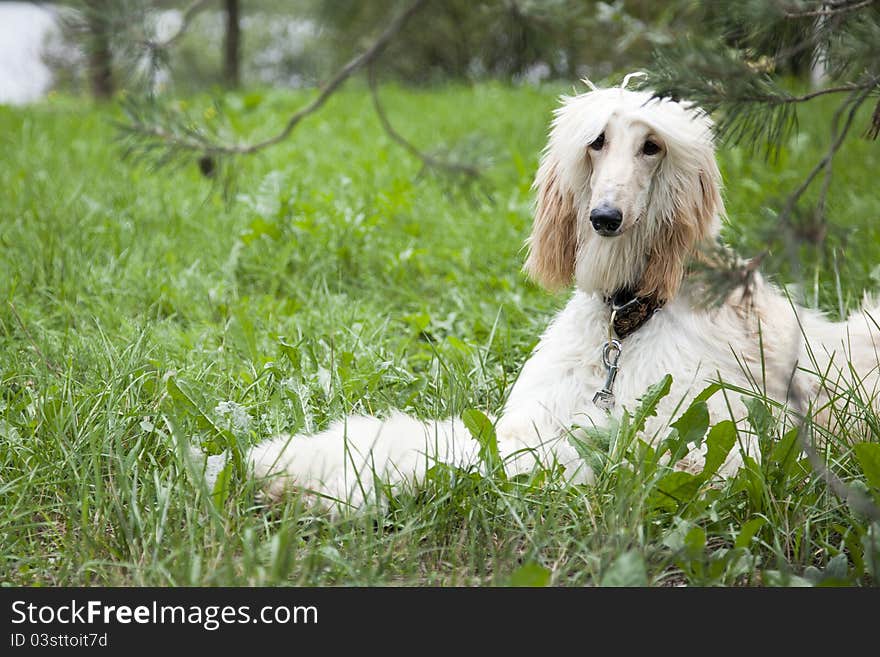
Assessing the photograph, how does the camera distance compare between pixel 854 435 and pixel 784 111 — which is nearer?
pixel 784 111

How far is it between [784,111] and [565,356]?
1.10 metres

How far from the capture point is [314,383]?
317cm

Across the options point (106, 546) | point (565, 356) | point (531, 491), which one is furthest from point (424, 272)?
point (106, 546)

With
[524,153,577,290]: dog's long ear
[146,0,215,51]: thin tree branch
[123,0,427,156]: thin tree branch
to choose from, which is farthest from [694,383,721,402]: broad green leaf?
[146,0,215,51]: thin tree branch

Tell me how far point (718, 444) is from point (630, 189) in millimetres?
823

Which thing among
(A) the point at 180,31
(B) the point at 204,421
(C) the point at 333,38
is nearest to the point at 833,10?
(B) the point at 204,421

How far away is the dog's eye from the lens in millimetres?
2729

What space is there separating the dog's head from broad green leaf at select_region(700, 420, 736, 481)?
21.8 inches

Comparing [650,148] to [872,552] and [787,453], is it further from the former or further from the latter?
[872,552]

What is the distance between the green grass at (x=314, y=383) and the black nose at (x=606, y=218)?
0.51 meters

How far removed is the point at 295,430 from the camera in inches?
104

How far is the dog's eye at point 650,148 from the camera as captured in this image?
2729mm

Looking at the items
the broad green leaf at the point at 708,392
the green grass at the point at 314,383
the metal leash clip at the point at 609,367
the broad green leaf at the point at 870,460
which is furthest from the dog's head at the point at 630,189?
the broad green leaf at the point at 870,460
